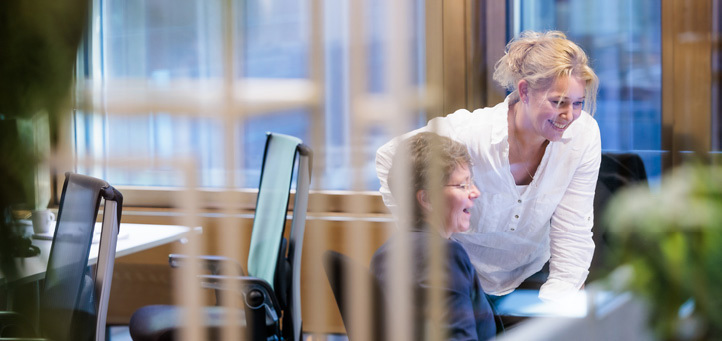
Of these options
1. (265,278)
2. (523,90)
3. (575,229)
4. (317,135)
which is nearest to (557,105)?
(523,90)

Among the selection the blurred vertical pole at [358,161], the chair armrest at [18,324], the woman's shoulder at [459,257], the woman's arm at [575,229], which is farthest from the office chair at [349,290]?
the chair armrest at [18,324]

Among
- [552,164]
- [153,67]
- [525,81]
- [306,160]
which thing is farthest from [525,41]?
[153,67]

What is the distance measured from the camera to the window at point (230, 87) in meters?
0.62

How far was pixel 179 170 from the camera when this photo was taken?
2.13 feet

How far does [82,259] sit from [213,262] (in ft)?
0.47

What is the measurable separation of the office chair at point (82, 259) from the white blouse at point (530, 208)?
0.37 m

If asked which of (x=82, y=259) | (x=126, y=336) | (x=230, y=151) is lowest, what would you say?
(x=126, y=336)

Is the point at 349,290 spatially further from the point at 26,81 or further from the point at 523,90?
the point at 26,81

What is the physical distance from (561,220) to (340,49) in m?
0.32

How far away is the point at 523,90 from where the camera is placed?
0.67m

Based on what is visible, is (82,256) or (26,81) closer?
(26,81)

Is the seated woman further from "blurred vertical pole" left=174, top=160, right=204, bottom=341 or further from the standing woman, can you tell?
"blurred vertical pole" left=174, top=160, right=204, bottom=341

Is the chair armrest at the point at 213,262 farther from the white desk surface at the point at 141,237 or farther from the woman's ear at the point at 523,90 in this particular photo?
the woman's ear at the point at 523,90

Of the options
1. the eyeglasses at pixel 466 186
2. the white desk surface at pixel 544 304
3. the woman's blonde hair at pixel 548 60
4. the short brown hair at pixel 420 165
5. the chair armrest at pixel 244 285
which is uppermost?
the woman's blonde hair at pixel 548 60
